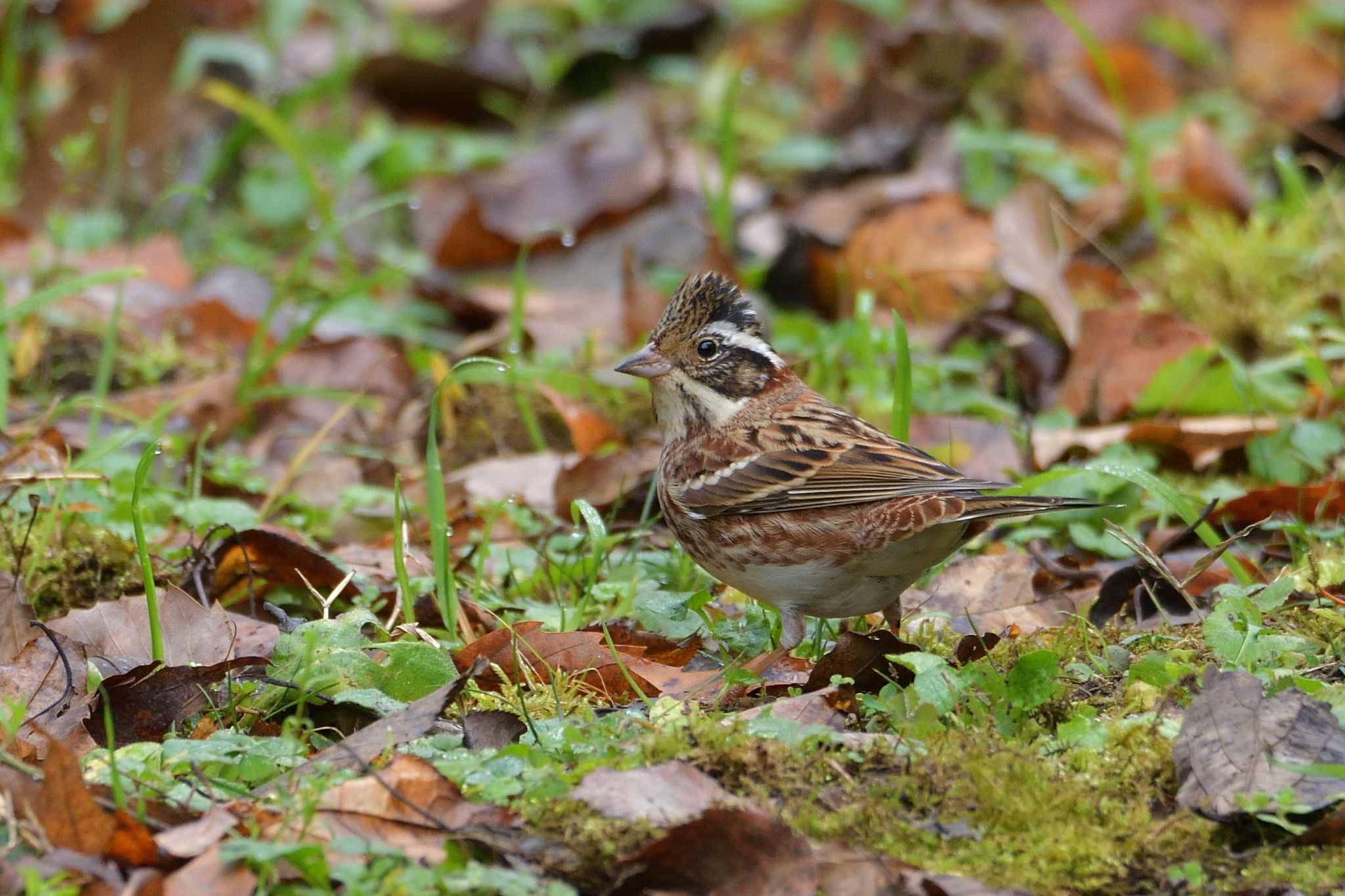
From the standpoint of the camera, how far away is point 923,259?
785 cm

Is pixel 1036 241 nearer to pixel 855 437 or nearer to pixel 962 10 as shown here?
pixel 855 437

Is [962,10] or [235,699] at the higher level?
[962,10]

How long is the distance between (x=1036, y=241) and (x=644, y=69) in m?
4.82

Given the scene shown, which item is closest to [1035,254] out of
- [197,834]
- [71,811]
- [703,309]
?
[703,309]

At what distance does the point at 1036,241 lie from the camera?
7.34 m

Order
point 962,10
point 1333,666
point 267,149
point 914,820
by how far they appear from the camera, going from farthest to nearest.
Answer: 1. point 962,10
2. point 267,149
3. point 1333,666
4. point 914,820

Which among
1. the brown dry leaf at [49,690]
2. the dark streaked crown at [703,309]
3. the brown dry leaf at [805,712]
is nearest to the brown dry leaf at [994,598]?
the brown dry leaf at [805,712]

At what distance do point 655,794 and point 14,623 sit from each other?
2252 millimetres

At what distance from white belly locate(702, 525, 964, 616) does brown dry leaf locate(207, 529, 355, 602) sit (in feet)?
4.58

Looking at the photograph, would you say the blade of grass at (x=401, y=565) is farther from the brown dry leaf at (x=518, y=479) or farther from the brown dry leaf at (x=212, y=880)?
the brown dry leaf at (x=212, y=880)

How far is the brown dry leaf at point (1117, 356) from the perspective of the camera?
21.5 ft

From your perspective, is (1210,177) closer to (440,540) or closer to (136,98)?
(440,540)

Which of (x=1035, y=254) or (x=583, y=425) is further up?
(x=1035, y=254)

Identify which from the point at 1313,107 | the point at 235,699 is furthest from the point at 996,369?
the point at 1313,107
